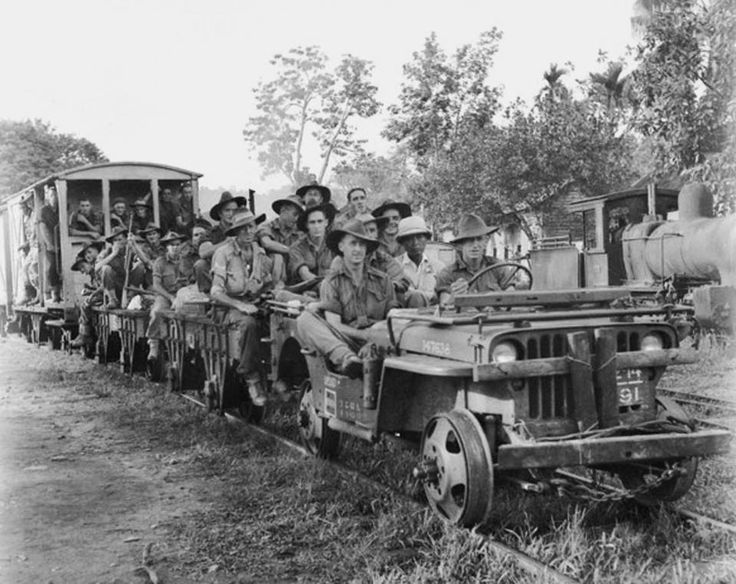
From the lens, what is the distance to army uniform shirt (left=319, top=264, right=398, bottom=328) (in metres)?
6.68

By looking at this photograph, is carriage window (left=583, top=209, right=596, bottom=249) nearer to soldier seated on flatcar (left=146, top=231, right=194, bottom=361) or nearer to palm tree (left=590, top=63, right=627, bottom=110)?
soldier seated on flatcar (left=146, top=231, right=194, bottom=361)

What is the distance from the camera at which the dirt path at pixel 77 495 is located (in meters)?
5.03

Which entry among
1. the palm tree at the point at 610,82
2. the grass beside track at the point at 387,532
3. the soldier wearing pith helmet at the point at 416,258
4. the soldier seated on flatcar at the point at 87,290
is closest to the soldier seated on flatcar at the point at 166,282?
the soldier seated on flatcar at the point at 87,290

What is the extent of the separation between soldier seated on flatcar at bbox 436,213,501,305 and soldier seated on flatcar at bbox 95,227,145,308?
7.58 metres

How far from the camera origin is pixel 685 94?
608 inches

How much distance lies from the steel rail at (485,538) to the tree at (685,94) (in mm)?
9653

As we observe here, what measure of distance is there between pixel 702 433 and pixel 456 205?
21.5 metres

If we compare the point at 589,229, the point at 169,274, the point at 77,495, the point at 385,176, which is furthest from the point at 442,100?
the point at 385,176

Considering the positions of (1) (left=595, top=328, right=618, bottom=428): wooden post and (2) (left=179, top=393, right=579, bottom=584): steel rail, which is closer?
(2) (left=179, top=393, right=579, bottom=584): steel rail

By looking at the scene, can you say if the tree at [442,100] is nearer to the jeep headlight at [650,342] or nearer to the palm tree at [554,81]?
the palm tree at [554,81]

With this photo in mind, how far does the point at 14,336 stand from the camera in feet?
73.1

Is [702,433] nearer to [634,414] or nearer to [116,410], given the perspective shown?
[634,414]

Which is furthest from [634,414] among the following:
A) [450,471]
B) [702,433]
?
[450,471]

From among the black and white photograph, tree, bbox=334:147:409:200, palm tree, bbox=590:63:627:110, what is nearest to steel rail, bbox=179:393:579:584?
the black and white photograph
